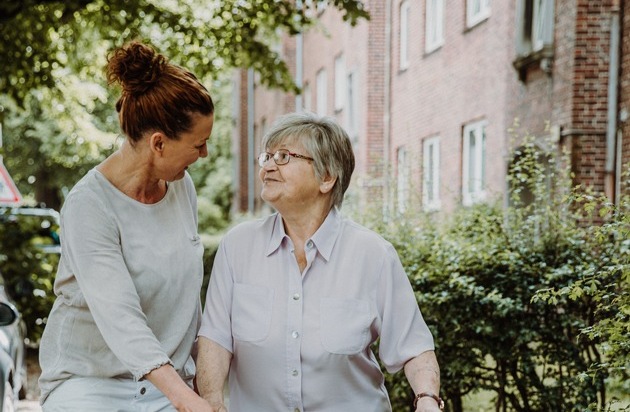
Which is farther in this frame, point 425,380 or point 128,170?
point 425,380

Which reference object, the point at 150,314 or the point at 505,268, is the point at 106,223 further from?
the point at 505,268

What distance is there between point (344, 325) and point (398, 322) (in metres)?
0.20

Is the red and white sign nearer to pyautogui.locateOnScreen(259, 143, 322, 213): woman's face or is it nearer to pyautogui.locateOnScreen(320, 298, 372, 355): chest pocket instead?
pyautogui.locateOnScreen(259, 143, 322, 213): woman's face

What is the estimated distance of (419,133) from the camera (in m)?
19.2

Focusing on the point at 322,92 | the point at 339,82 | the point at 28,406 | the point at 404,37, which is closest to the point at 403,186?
the point at 28,406

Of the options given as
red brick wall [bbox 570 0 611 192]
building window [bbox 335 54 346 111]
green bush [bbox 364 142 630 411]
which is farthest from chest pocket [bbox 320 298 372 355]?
building window [bbox 335 54 346 111]

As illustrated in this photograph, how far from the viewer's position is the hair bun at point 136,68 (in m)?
3.12

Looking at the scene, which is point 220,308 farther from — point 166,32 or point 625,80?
point 166,32

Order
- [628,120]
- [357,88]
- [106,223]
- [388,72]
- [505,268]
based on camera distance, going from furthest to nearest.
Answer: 1. [357,88]
2. [388,72]
3. [628,120]
4. [505,268]
5. [106,223]

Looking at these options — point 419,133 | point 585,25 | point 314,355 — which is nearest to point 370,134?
point 419,133

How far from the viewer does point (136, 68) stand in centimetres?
312

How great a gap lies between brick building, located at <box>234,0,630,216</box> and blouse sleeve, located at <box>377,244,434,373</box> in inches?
136

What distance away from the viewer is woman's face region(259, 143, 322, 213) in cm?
338

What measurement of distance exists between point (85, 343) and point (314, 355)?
72 centimetres
